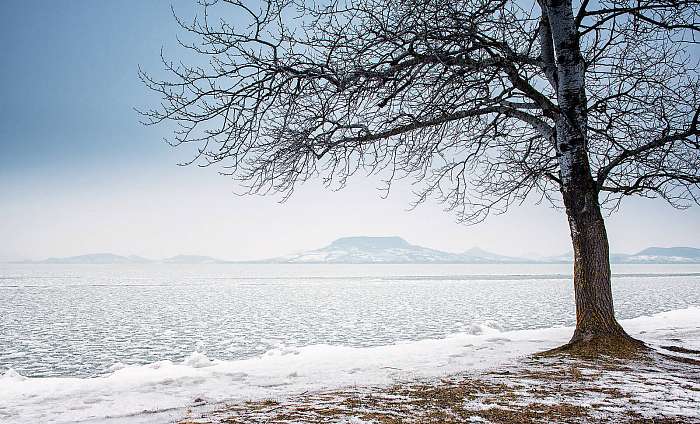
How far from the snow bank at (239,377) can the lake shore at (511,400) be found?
0.86 metres

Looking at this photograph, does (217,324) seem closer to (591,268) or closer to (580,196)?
(591,268)

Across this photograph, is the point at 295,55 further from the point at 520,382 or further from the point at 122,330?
the point at 122,330

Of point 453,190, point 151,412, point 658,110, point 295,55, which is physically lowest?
point 151,412

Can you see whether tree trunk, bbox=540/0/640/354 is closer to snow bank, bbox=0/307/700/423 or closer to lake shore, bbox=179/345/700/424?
snow bank, bbox=0/307/700/423

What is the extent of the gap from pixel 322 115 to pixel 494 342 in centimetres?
623

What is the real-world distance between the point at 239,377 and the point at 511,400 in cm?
458

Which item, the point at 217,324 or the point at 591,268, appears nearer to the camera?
the point at 591,268

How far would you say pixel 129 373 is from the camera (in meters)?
9.59

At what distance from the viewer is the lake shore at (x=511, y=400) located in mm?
5648

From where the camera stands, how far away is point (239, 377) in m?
9.22

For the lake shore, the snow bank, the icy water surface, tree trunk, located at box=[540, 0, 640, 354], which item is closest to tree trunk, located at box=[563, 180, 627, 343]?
tree trunk, located at box=[540, 0, 640, 354]

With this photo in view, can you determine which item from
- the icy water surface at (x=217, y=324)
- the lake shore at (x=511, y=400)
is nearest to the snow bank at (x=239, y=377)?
the lake shore at (x=511, y=400)

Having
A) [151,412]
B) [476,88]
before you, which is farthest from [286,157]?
[151,412]

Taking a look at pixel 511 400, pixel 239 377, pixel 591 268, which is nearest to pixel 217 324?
pixel 239 377
